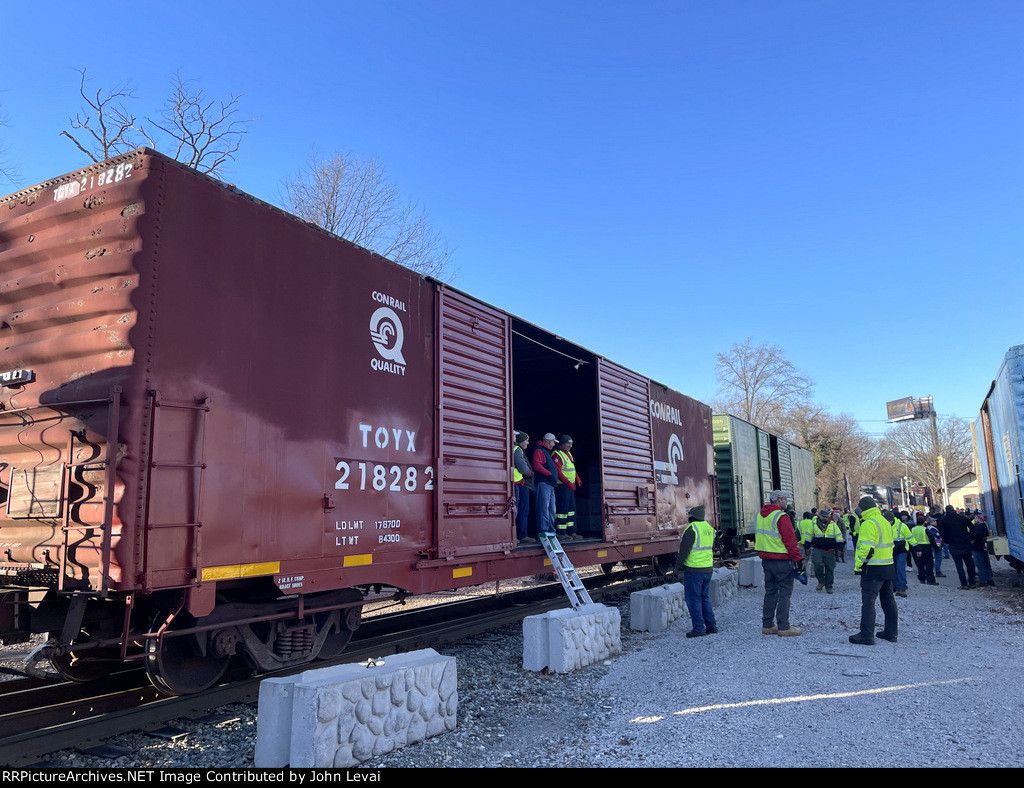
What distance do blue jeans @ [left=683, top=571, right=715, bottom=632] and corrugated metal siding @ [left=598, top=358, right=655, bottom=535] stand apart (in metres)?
1.66

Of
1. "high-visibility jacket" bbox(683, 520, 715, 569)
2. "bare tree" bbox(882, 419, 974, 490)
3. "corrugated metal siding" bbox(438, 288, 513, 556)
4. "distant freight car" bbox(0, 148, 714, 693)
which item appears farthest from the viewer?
"bare tree" bbox(882, 419, 974, 490)

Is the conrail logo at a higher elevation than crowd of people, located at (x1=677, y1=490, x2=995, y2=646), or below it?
higher

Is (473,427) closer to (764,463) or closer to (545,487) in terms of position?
(545,487)

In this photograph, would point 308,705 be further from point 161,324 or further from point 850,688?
point 850,688

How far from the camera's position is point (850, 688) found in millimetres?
5598

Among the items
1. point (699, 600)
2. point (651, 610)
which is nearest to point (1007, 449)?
point (699, 600)

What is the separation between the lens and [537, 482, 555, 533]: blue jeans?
28.1ft

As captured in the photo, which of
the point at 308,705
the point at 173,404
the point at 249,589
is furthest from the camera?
the point at 249,589

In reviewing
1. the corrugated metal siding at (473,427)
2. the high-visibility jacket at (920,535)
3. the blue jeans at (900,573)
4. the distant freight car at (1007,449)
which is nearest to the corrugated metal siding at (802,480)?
the distant freight car at (1007,449)

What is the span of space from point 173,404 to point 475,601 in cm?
690

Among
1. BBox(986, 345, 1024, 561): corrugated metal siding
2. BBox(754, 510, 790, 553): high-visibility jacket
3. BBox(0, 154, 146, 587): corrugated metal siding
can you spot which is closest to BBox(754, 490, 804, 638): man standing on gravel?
BBox(754, 510, 790, 553): high-visibility jacket

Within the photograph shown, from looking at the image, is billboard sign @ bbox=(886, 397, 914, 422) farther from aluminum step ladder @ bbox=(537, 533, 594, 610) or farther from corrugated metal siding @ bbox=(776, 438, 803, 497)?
aluminum step ladder @ bbox=(537, 533, 594, 610)

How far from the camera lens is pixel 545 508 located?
8633 mm
